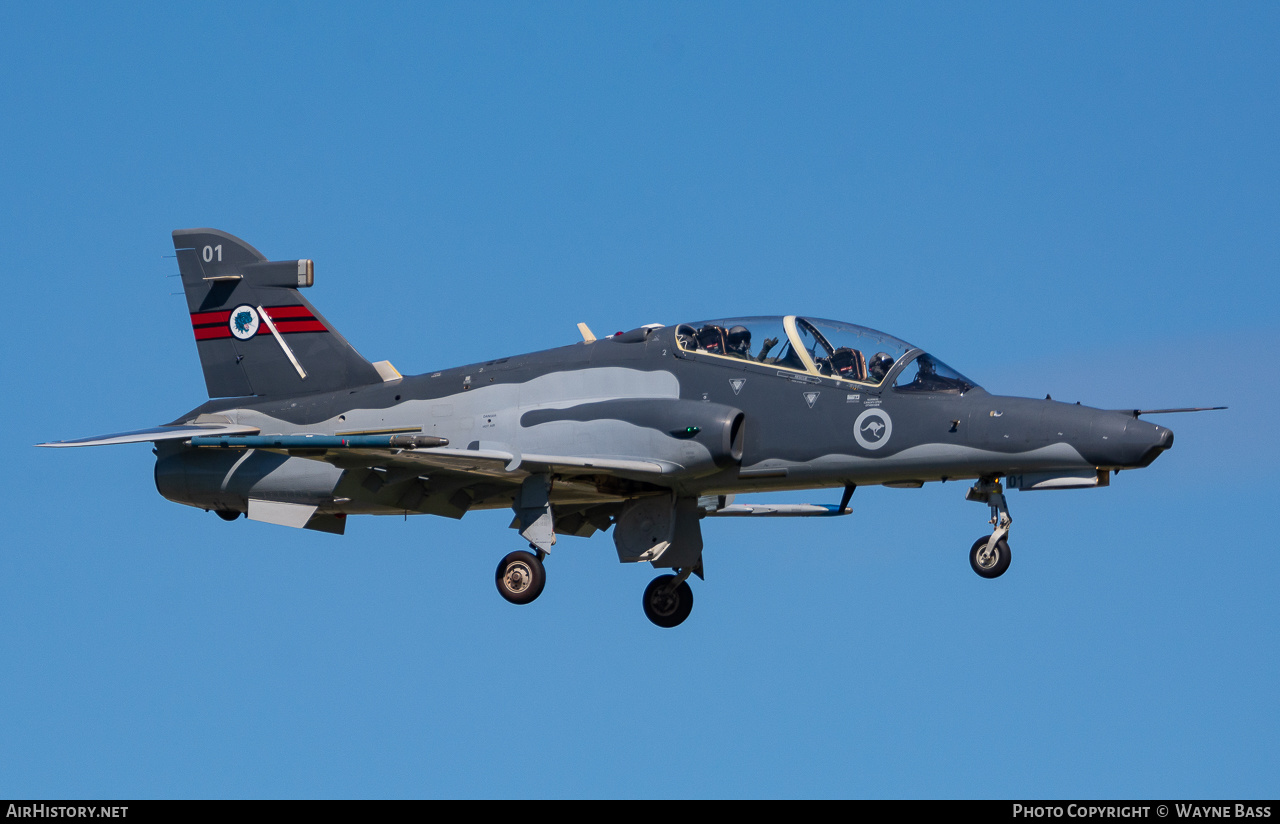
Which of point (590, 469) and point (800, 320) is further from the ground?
point (800, 320)

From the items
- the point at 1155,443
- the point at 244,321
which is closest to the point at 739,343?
the point at 1155,443

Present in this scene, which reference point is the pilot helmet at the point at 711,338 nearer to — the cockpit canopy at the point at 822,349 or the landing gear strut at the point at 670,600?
the cockpit canopy at the point at 822,349

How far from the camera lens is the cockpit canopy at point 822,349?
21.8m

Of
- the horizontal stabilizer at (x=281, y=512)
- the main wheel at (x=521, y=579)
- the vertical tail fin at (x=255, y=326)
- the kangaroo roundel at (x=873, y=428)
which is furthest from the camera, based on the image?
the vertical tail fin at (x=255, y=326)

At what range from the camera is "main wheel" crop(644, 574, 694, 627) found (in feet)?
79.8

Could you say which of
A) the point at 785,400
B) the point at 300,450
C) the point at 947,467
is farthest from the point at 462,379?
the point at 947,467

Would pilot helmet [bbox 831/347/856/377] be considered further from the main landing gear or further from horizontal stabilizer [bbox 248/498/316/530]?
horizontal stabilizer [bbox 248/498/316/530]

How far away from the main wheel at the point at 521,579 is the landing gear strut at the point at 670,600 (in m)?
2.61

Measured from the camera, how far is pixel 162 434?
23922mm

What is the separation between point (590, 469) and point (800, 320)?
11.4 ft
